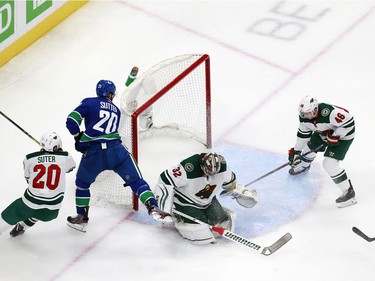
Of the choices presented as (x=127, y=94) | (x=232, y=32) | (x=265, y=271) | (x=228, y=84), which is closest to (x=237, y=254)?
(x=265, y=271)

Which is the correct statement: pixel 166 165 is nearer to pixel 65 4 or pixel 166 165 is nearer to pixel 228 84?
pixel 228 84

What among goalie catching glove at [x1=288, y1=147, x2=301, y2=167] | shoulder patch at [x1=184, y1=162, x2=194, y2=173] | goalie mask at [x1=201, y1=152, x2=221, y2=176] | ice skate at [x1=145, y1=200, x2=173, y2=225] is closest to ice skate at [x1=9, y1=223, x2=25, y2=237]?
ice skate at [x1=145, y1=200, x2=173, y2=225]

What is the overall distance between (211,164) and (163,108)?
104 cm

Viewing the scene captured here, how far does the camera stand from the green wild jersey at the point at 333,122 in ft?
22.7

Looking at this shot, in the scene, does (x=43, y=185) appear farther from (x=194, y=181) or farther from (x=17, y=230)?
(x=194, y=181)

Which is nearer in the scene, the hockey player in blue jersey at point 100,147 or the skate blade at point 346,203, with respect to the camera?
the hockey player in blue jersey at point 100,147

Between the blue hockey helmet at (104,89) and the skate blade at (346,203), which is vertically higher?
the blue hockey helmet at (104,89)

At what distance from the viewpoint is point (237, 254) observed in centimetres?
673

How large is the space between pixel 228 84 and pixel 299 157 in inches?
54.8

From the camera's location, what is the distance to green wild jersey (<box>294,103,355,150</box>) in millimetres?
6906

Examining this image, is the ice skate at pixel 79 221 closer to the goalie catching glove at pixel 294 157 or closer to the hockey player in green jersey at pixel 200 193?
the hockey player in green jersey at pixel 200 193

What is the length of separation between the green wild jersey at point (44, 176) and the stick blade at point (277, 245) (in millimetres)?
1212

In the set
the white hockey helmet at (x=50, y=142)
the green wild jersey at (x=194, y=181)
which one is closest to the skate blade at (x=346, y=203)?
the green wild jersey at (x=194, y=181)

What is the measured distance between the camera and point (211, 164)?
6.56m
